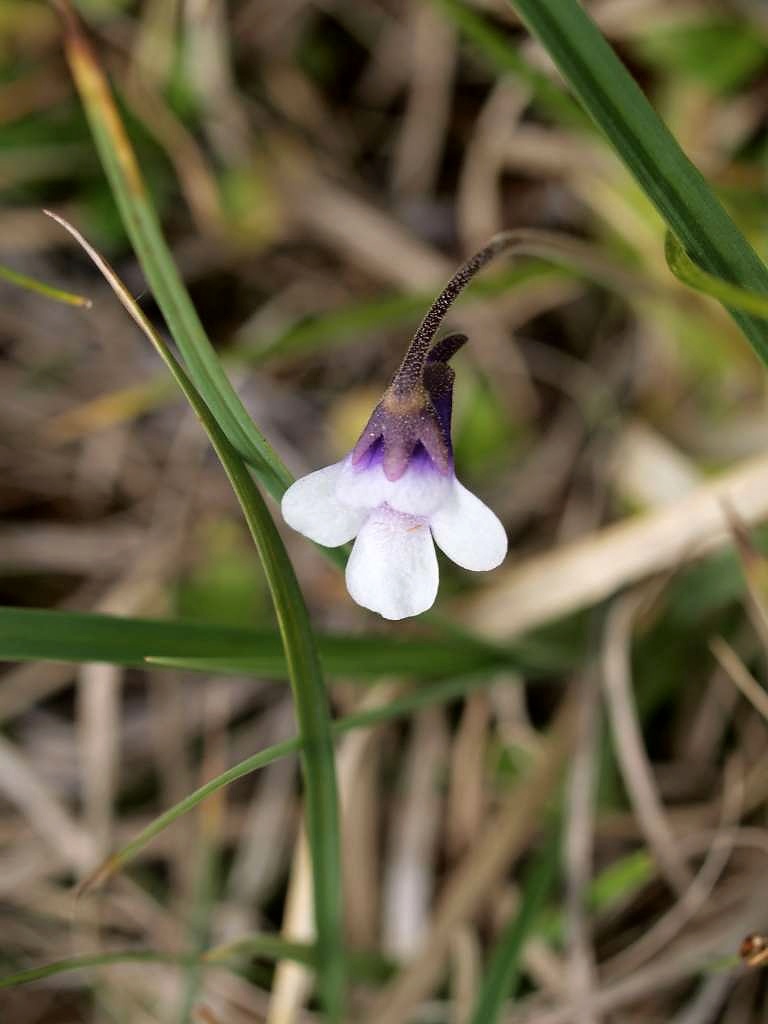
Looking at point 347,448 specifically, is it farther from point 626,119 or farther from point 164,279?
point 626,119

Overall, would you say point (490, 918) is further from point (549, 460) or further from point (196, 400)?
point (196, 400)

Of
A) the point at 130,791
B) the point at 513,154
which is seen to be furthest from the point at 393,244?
the point at 130,791

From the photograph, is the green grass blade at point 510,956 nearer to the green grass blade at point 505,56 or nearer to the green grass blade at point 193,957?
the green grass blade at point 193,957

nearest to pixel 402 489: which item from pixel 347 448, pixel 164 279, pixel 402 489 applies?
pixel 402 489

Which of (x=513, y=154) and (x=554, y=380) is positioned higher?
(x=513, y=154)

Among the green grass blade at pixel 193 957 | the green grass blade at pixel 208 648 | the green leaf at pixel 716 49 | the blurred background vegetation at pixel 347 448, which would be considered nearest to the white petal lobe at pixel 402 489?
the green grass blade at pixel 208 648

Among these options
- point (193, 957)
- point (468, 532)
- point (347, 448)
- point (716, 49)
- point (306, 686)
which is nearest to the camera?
point (468, 532)
